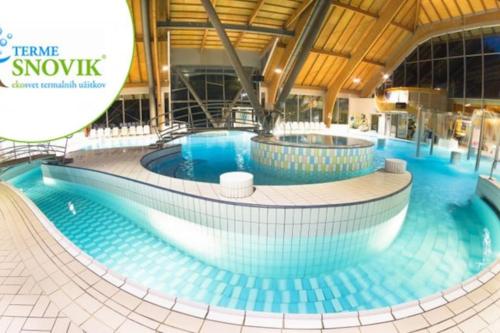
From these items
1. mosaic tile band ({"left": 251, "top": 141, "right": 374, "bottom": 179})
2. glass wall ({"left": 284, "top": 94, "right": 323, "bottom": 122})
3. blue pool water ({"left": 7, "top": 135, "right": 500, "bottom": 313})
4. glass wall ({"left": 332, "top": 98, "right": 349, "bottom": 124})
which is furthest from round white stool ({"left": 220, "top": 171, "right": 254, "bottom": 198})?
glass wall ({"left": 332, "top": 98, "right": 349, "bottom": 124})

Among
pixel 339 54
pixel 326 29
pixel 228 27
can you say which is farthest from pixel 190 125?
pixel 339 54

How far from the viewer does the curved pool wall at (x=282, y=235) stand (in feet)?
11.3

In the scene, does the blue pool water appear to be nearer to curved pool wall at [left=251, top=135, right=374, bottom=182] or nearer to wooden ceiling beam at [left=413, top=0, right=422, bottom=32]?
curved pool wall at [left=251, top=135, right=374, bottom=182]

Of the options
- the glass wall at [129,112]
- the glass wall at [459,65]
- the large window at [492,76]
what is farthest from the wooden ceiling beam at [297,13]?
the large window at [492,76]

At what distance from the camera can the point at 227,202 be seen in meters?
3.64

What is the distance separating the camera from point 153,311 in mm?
1778

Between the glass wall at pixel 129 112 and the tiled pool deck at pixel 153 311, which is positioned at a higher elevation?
the glass wall at pixel 129 112

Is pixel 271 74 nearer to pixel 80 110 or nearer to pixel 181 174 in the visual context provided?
pixel 181 174

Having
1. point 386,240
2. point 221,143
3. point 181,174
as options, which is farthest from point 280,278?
point 221,143

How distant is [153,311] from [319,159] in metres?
5.71

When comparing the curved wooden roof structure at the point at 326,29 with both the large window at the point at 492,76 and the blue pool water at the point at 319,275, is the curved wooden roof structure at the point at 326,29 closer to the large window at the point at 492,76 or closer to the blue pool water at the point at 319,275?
the large window at the point at 492,76

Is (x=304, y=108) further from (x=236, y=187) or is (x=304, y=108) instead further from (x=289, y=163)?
(x=236, y=187)

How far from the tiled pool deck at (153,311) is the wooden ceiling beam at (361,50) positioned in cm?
1291

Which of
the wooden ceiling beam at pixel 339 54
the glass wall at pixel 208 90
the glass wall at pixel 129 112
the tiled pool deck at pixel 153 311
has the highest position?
the wooden ceiling beam at pixel 339 54
